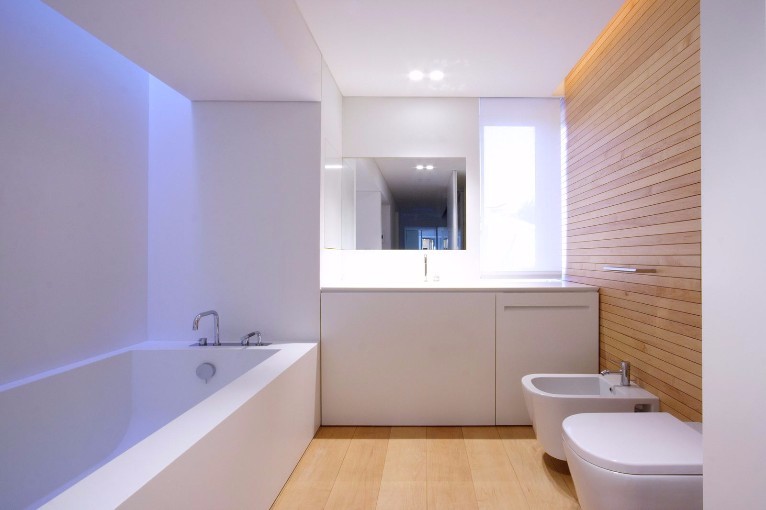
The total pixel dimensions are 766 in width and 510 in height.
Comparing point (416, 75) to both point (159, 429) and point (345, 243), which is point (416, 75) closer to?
point (345, 243)

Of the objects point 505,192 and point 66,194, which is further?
point 505,192

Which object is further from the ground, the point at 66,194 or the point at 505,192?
the point at 505,192

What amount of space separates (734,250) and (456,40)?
2111 mm

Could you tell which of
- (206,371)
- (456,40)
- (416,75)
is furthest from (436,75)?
(206,371)

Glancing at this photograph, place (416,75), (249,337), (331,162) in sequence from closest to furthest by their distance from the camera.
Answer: (249,337) → (416,75) → (331,162)

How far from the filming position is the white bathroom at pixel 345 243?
1729 mm

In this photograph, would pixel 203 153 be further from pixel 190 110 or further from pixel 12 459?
pixel 12 459

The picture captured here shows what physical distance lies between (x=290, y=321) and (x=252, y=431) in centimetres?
108

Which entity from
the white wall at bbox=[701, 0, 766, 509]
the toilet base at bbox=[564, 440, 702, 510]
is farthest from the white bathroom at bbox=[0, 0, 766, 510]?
the white wall at bbox=[701, 0, 766, 509]

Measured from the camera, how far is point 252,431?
1610 mm

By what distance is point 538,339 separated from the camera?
2.66 meters

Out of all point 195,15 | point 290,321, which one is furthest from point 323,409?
point 195,15

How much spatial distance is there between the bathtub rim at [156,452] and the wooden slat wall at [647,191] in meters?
1.78

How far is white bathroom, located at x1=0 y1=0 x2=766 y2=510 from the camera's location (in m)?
1.73
